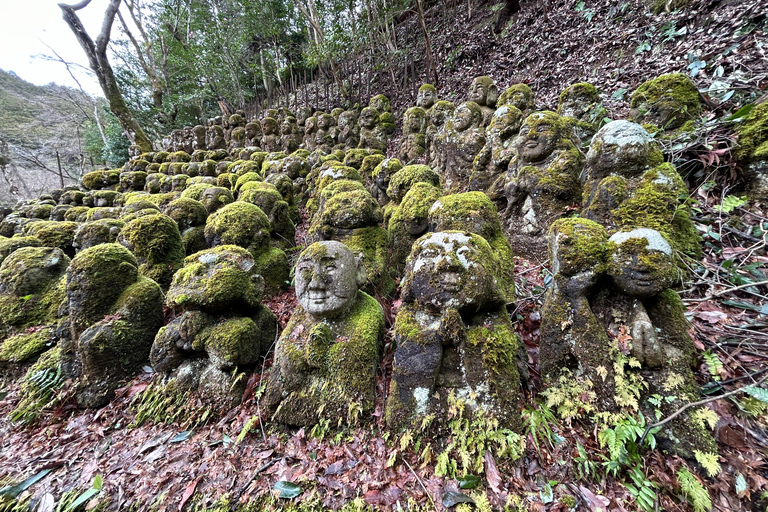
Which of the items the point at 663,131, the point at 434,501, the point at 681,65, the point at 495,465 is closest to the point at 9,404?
the point at 434,501

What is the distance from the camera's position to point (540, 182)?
15.0 ft

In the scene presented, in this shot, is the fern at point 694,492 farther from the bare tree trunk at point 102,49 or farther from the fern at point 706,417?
the bare tree trunk at point 102,49

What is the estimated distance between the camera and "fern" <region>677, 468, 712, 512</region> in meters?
1.84

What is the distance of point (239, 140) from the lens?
49.8 ft

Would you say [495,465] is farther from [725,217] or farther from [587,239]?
[725,217]

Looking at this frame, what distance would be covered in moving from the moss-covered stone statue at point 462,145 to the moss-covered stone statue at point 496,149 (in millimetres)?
428

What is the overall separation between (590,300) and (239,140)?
16800 mm

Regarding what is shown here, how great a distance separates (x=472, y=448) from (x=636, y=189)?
11.5 ft

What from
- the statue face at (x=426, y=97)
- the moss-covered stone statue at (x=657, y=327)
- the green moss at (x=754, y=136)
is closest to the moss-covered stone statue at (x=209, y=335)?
the moss-covered stone statue at (x=657, y=327)

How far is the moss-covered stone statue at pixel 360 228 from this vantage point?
4.62 metres

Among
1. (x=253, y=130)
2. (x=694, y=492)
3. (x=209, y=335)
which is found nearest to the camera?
(x=694, y=492)

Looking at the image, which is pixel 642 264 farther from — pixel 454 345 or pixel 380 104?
pixel 380 104

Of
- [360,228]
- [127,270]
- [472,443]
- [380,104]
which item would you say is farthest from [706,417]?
[380,104]

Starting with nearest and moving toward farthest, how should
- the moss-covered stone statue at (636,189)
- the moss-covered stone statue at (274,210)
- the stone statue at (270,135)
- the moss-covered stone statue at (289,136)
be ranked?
the moss-covered stone statue at (636,189), the moss-covered stone statue at (274,210), the moss-covered stone statue at (289,136), the stone statue at (270,135)
